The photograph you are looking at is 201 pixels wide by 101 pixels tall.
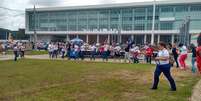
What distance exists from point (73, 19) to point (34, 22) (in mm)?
16878

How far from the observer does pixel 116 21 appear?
9469cm

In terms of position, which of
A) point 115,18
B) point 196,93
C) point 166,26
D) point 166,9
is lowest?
point 196,93

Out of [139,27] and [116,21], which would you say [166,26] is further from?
[116,21]

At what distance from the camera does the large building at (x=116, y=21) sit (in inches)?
3278

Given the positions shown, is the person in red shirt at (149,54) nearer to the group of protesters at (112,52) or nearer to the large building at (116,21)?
the group of protesters at (112,52)

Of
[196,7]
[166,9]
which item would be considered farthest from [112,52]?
[166,9]

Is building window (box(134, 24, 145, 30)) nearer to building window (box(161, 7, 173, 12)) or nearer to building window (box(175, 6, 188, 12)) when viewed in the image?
building window (box(161, 7, 173, 12))

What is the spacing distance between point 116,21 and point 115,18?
3.23 ft

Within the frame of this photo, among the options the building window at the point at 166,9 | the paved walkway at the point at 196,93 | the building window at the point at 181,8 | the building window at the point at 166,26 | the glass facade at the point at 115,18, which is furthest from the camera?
the building window at the point at 166,26

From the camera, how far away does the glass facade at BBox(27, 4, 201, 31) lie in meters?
82.9

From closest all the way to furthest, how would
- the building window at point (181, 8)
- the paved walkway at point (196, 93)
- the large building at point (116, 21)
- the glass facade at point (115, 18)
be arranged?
the paved walkway at point (196, 93) → the building window at point (181, 8) → the glass facade at point (115, 18) → the large building at point (116, 21)

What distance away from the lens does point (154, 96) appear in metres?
9.43

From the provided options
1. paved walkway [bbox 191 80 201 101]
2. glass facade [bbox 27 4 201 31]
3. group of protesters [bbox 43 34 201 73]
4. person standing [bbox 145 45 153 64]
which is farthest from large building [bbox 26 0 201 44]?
paved walkway [bbox 191 80 201 101]

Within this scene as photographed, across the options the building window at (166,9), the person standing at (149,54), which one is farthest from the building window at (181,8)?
the person standing at (149,54)
